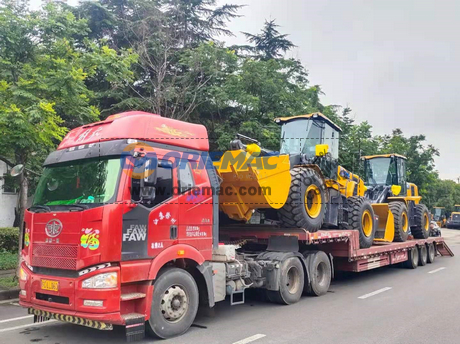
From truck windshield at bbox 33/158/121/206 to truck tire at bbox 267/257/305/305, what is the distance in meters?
4.06

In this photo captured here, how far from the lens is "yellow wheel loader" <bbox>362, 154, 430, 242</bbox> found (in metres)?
13.7

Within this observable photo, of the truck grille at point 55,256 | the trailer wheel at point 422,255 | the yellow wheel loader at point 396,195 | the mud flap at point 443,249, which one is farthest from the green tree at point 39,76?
the mud flap at point 443,249

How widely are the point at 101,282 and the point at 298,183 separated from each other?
15.3 feet

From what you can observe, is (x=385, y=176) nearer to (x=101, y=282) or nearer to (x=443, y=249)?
(x=443, y=249)

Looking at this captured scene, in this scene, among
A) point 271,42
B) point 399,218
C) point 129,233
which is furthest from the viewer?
point 271,42

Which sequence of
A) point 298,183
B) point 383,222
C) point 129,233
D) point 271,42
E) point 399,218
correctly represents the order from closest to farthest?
point 129,233 < point 298,183 < point 383,222 < point 399,218 < point 271,42

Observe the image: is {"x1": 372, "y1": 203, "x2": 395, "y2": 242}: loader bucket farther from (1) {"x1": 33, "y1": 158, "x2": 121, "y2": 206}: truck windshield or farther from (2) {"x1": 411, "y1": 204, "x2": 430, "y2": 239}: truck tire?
(1) {"x1": 33, "y1": 158, "x2": 121, "y2": 206}: truck windshield

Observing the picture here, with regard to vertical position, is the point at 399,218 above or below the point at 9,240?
above

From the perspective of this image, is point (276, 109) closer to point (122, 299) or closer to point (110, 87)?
point (110, 87)

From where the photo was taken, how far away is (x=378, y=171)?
51.9 feet

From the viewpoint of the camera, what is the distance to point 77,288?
5.38 m

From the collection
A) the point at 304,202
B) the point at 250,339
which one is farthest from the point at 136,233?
the point at 304,202

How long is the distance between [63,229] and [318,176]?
228 inches

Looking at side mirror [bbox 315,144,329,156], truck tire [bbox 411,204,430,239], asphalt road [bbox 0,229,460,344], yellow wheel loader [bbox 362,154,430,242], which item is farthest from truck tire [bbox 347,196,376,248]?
truck tire [bbox 411,204,430,239]
